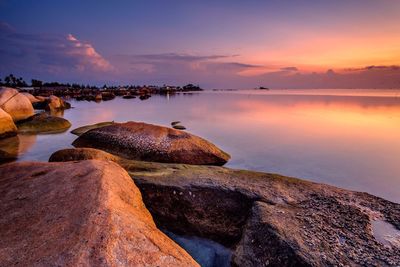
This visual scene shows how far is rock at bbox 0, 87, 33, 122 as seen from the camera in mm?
17305

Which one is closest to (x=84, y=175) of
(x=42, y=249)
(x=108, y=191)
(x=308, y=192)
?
(x=108, y=191)

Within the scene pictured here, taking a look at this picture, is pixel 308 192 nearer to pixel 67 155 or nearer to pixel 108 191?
pixel 108 191

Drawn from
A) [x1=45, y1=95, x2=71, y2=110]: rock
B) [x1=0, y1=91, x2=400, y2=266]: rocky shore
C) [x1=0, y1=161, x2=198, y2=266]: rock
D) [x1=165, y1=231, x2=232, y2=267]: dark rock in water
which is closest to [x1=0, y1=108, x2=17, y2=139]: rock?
[x1=0, y1=91, x2=400, y2=266]: rocky shore

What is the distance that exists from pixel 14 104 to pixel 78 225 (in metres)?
18.9

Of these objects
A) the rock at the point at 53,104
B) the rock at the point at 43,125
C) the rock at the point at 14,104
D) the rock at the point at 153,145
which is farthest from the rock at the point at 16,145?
the rock at the point at 53,104

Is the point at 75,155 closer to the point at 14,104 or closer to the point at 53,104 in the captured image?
the point at 14,104

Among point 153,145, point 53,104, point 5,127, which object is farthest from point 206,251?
point 53,104

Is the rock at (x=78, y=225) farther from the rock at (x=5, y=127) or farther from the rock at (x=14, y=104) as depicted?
the rock at (x=14, y=104)

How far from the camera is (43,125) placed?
16766 millimetres

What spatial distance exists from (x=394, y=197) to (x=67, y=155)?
Result: 9.53 meters

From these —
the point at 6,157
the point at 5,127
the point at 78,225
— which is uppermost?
the point at 78,225

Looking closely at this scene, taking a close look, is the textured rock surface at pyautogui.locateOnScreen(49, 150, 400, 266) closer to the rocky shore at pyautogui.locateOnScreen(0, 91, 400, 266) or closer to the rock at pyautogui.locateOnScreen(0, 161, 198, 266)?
the rocky shore at pyautogui.locateOnScreen(0, 91, 400, 266)

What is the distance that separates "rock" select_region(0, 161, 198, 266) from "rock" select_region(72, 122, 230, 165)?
5038 mm

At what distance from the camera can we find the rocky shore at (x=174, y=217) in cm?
287
